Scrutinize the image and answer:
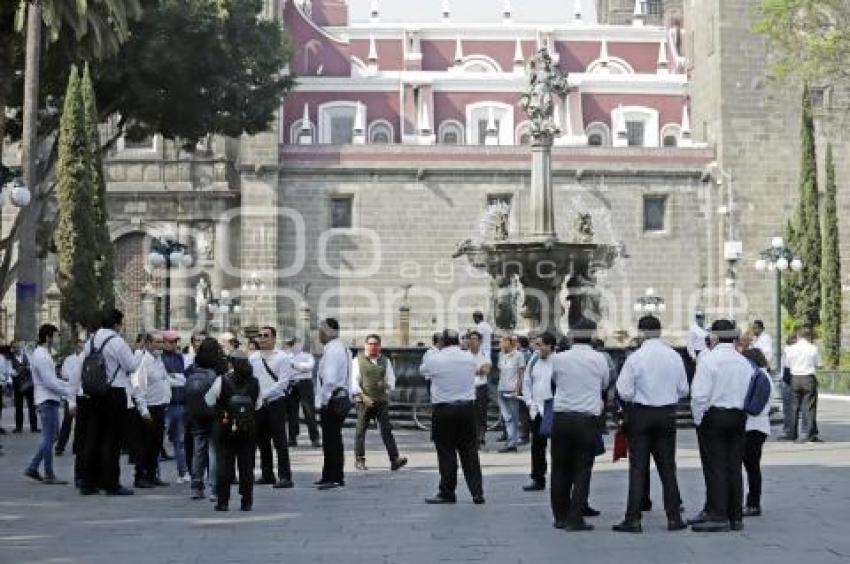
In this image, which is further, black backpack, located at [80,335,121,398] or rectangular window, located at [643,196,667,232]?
rectangular window, located at [643,196,667,232]

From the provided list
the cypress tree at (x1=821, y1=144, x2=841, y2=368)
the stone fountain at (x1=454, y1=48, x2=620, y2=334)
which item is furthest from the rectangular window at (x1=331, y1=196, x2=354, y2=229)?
the stone fountain at (x1=454, y1=48, x2=620, y2=334)

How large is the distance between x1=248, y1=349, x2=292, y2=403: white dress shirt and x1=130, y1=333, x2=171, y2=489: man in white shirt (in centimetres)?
98

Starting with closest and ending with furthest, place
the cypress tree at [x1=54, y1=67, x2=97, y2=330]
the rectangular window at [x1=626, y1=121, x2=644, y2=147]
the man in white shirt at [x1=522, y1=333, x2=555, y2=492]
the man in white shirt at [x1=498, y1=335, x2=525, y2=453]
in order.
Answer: the man in white shirt at [x1=522, y1=333, x2=555, y2=492] < the man in white shirt at [x1=498, y1=335, x2=525, y2=453] < the cypress tree at [x1=54, y1=67, x2=97, y2=330] < the rectangular window at [x1=626, y1=121, x2=644, y2=147]

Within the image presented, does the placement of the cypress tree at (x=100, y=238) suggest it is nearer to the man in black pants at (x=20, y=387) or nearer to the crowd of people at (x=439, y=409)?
the man in black pants at (x=20, y=387)

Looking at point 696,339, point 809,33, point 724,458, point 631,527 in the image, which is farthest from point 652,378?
point 809,33

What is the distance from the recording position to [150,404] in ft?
46.9

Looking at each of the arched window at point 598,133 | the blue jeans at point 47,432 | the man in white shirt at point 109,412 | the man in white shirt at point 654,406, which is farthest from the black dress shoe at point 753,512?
the arched window at point 598,133

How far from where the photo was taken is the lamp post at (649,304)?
45.6 metres

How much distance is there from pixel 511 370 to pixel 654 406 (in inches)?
278

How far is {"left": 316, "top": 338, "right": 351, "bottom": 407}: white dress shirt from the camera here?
13773 mm

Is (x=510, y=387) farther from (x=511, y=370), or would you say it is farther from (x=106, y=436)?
(x=106, y=436)

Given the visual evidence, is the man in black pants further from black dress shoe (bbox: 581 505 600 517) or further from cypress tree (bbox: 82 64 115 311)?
black dress shoe (bbox: 581 505 600 517)

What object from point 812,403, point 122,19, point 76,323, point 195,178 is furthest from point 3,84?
point 195,178

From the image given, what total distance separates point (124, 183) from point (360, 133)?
336 inches
